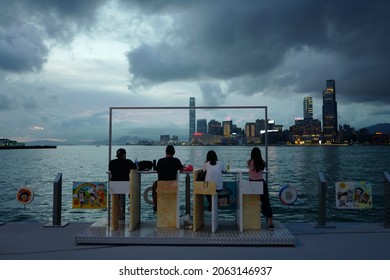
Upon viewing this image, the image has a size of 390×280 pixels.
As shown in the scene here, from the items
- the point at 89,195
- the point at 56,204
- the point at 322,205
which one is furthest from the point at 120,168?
the point at 322,205

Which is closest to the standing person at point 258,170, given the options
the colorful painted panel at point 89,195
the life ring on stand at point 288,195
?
the life ring on stand at point 288,195

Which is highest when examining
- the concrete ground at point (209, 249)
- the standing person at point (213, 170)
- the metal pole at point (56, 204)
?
the standing person at point (213, 170)

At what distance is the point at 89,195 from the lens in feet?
25.1

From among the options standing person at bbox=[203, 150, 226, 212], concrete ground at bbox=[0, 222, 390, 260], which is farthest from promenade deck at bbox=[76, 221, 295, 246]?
standing person at bbox=[203, 150, 226, 212]

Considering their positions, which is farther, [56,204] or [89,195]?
[89,195]

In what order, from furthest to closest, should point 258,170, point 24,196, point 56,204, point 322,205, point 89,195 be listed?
point 24,196, point 89,195, point 56,204, point 322,205, point 258,170

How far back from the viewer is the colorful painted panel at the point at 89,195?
758 centimetres

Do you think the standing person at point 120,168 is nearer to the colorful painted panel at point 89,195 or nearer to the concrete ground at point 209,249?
the colorful painted panel at point 89,195

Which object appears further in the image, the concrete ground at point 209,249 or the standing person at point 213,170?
the standing person at point 213,170

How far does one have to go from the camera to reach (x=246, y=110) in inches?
322

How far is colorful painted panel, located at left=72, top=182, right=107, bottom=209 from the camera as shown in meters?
7.58

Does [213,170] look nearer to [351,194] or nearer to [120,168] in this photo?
[120,168]
